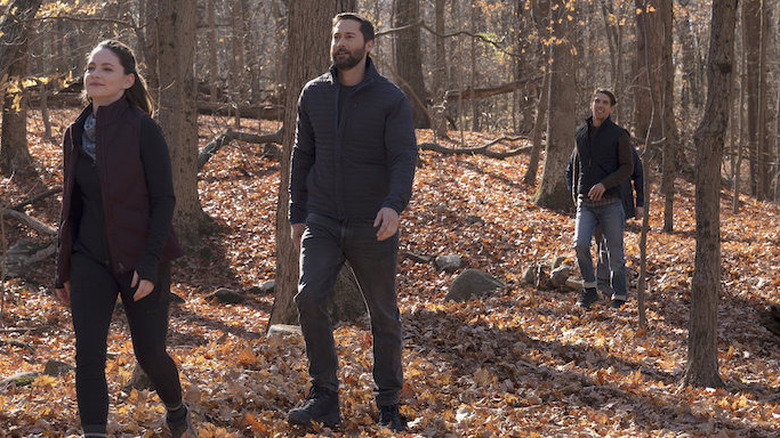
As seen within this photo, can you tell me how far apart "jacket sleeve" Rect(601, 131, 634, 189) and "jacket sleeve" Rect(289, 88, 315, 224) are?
16.0 feet

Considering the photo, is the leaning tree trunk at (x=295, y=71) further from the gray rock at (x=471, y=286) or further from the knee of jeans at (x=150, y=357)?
the knee of jeans at (x=150, y=357)

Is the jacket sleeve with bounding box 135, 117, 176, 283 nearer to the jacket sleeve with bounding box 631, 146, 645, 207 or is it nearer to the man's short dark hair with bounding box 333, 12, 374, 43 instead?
the man's short dark hair with bounding box 333, 12, 374, 43

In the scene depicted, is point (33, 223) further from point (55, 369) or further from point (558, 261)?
point (558, 261)

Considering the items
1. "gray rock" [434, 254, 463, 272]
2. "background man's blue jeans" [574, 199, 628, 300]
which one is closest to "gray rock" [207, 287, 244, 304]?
"gray rock" [434, 254, 463, 272]

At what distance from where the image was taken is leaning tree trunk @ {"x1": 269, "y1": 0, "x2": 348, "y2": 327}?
7473 mm

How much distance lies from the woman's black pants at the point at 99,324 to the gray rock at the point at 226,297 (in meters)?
7.76

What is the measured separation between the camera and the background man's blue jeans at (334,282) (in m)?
4.71

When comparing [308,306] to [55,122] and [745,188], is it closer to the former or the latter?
[55,122]

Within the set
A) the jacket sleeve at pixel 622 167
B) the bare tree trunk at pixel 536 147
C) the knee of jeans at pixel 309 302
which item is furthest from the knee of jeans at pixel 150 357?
the bare tree trunk at pixel 536 147

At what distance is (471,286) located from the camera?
10.4m

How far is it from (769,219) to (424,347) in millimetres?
12312

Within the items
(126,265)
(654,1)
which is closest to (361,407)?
(126,265)

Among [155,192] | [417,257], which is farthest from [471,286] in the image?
[155,192]

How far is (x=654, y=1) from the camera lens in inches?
705
